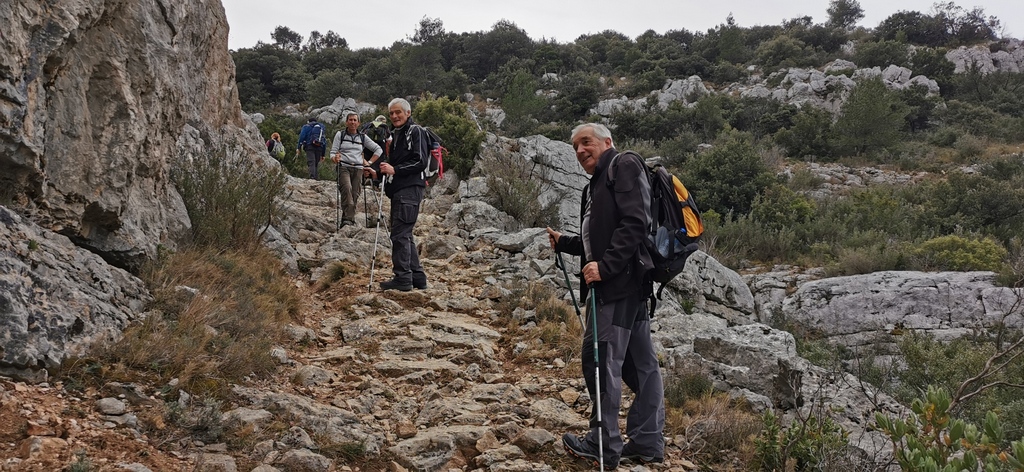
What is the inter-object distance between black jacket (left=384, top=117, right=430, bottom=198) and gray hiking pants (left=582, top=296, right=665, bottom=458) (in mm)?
3568

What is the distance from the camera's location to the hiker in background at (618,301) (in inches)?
141

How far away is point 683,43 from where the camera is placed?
48.9 metres

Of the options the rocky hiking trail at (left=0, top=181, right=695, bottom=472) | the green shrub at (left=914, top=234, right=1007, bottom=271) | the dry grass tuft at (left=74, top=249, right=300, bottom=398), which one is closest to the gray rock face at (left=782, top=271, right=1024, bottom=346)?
the green shrub at (left=914, top=234, right=1007, bottom=271)

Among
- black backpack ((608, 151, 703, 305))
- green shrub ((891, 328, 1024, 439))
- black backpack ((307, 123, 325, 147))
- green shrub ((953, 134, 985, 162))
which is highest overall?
black backpack ((307, 123, 325, 147))

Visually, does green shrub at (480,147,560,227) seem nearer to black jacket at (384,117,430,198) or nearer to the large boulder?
Result: the large boulder

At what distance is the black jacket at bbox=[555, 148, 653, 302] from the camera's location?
356cm

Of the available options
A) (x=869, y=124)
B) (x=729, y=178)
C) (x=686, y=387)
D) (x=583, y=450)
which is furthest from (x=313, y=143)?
(x=869, y=124)

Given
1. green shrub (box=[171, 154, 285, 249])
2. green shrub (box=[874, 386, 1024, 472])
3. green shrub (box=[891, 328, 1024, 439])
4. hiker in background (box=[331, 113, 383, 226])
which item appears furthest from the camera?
hiker in background (box=[331, 113, 383, 226])

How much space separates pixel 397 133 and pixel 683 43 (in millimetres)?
46312

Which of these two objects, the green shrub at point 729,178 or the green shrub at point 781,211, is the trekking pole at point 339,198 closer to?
the green shrub at point 781,211

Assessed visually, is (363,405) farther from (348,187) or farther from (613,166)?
(348,187)

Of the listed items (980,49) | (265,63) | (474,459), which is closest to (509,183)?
(474,459)

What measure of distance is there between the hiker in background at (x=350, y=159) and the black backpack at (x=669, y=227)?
600 centimetres

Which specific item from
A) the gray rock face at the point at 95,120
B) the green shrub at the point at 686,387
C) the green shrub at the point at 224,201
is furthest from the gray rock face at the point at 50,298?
the green shrub at the point at 686,387
